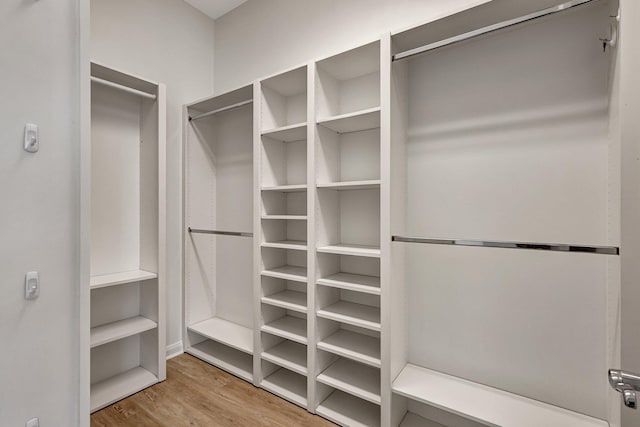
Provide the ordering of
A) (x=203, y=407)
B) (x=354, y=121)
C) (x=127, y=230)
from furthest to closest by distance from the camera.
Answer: (x=127, y=230)
(x=203, y=407)
(x=354, y=121)

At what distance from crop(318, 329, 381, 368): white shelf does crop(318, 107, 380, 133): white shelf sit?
4.71 feet

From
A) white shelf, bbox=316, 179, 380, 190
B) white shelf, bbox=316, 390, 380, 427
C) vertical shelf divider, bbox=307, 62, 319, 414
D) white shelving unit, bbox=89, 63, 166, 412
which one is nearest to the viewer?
white shelf, bbox=316, 179, 380, 190

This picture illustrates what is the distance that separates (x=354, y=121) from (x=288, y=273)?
45.8 inches

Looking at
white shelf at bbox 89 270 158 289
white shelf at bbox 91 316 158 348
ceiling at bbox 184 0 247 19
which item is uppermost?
ceiling at bbox 184 0 247 19

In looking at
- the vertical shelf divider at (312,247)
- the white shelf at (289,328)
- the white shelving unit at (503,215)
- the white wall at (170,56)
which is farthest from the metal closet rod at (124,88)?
the white shelf at (289,328)

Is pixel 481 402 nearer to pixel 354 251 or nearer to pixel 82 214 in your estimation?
pixel 354 251

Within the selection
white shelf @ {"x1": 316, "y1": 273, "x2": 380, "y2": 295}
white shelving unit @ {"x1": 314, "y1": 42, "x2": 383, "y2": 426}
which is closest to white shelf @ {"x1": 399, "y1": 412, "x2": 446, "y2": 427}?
white shelving unit @ {"x1": 314, "y1": 42, "x2": 383, "y2": 426}

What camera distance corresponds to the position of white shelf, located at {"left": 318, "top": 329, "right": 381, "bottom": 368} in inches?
69.7

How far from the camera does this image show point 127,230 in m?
2.43

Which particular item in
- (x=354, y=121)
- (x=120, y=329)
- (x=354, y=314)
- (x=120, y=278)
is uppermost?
(x=354, y=121)

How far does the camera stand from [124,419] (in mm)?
1911

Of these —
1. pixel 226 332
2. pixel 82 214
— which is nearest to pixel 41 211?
pixel 82 214

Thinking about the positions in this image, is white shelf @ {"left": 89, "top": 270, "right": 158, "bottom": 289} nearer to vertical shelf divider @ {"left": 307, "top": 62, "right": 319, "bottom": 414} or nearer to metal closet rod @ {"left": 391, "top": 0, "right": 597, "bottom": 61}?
vertical shelf divider @ {"left": 307, "top": 62, "right": 319, "bottom": 414}

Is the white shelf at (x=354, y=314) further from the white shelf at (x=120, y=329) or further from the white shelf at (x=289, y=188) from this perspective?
the white shelf at (x=120, y=329)
